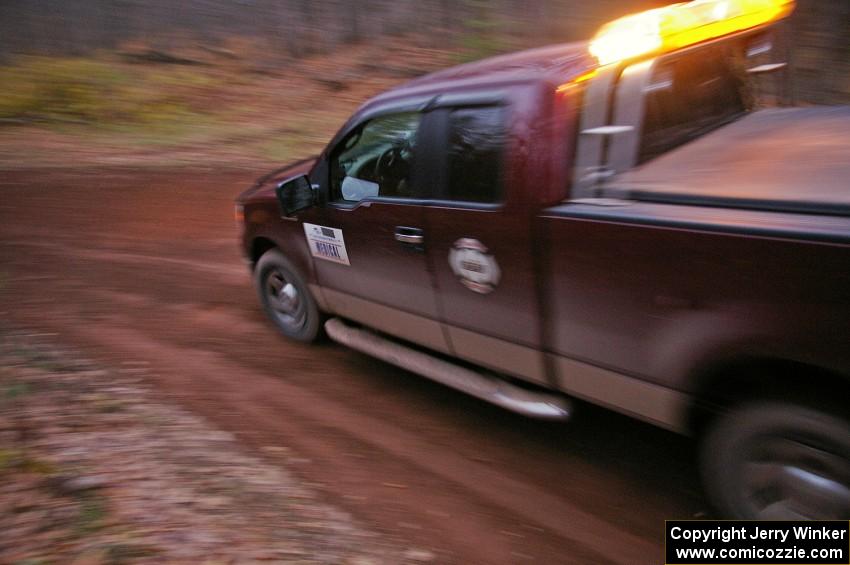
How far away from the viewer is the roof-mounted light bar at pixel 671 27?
3018 millimetres

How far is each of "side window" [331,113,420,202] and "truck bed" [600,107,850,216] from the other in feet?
4.15

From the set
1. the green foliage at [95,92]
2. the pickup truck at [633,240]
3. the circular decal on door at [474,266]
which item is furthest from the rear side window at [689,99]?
the green foliage at [95,92]

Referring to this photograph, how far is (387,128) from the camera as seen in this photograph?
398cm

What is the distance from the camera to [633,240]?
2.68 m

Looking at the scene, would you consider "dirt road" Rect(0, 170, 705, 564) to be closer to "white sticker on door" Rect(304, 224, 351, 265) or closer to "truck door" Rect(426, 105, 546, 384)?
"truck door" Rect(426, 105, 546, 384)

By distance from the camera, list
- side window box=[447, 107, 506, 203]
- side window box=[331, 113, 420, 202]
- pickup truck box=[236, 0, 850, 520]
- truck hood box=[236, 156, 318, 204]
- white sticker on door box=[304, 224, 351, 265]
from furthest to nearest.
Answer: truck hood box=[236, 156, 318, 204]
white sticker on door box=[304, 224, 351, 265]
side window box=[331, 113, 420, 202]
side window box=[447, 107, 506, 203]
pickup truck box=[236, 0, 850, 520]

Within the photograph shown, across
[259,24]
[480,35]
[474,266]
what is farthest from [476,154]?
[259,24]

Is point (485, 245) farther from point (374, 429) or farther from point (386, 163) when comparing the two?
point (374, 429)

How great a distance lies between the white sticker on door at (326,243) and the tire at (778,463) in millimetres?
2368

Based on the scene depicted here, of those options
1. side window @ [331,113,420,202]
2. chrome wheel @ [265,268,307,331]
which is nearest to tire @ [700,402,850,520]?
side window @ [331,113,420,202]

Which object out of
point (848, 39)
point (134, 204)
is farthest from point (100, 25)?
point (848, 39)

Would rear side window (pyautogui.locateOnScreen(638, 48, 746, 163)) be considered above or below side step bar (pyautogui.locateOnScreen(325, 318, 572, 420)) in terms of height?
above

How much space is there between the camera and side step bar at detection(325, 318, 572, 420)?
331cm

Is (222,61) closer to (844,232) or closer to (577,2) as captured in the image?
(577,2)
